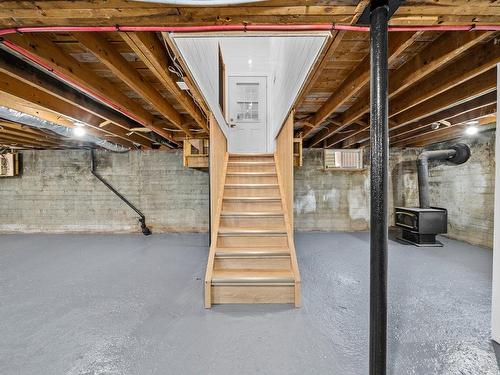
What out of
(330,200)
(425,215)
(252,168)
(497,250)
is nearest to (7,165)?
(252,168)

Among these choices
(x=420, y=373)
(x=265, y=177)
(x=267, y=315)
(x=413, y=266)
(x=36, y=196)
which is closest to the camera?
(x=420, y=373)

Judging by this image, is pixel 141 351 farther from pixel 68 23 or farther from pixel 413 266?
pixel 413 266

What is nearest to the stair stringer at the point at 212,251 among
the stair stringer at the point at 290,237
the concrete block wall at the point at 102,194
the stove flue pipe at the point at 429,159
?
the stair stringer at the point at 290,237

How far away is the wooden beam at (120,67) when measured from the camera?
1540mm

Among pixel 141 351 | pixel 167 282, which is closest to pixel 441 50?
pixel 141 351

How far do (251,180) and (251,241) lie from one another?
43.9 inches

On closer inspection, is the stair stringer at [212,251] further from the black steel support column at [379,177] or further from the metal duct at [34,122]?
the metal duct at [34,122]

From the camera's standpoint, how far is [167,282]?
2668 millimetres

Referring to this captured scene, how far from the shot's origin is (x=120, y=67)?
1.83m

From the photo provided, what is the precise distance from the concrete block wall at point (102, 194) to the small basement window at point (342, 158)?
287 cm

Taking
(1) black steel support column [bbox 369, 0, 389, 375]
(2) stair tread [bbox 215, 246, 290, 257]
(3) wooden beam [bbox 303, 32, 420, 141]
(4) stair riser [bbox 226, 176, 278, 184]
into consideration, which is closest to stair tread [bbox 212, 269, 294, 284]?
(2) stair tread [bbox 215, 246, 290, 257]

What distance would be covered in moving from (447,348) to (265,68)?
545cm

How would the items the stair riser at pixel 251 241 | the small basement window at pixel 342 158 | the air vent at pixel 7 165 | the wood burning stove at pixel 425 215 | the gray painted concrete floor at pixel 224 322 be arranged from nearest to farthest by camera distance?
the gray painted concrete floor at pixel 224 322
the stair riser at pixel 251 241
the wood burning stove at pixel 425 215
the air vent at pixel 7 165
the small basement window at pixel 342 158

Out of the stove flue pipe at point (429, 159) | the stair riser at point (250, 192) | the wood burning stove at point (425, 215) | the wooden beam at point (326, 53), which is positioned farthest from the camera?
the stove flue pipe at point (429, 159)
